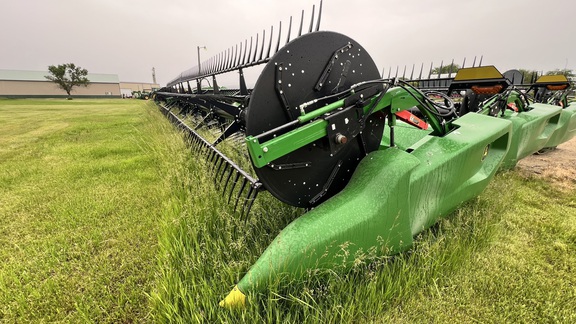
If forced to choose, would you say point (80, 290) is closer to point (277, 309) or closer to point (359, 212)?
point (277, 309)

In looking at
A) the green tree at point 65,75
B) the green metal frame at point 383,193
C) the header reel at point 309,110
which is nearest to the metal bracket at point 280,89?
the header reel at point 309,110

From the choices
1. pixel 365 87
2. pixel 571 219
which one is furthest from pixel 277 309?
pixel 571 219

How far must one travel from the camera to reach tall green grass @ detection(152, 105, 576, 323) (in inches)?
65.9

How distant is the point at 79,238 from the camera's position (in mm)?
2680

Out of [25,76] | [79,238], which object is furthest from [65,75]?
[79,238]

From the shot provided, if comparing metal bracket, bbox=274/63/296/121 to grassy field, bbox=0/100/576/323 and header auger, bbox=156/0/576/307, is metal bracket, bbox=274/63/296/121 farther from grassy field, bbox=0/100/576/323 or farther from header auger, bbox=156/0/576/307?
grassy field, bbox=0/100/576/323

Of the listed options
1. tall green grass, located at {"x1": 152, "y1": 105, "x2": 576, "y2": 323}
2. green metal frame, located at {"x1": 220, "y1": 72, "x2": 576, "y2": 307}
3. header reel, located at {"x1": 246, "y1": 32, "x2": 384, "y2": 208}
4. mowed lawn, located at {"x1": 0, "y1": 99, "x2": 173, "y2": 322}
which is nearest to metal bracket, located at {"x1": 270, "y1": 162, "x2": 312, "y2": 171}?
header reel, located at {"x1": 246, "y1": 32, "x2": 384, "y2": 208}

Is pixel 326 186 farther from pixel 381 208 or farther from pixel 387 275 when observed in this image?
pixel 387 275

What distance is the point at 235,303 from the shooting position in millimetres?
1558

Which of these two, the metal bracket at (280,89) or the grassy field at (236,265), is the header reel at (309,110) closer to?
the metal bracket at (280,89)

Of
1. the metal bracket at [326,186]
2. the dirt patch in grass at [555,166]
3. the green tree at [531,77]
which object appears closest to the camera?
the metal bracket at [326,186]

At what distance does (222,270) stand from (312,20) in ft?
6.05

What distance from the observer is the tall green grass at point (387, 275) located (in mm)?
1674

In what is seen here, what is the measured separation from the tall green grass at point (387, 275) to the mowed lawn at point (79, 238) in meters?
0.29
